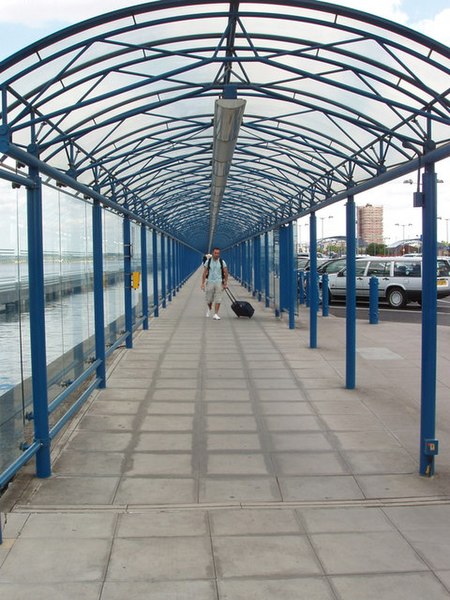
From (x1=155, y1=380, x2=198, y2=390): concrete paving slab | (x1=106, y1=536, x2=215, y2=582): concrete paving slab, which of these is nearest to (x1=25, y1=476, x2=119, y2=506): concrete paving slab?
(x1=106, y1=536, x2=215, y2=582): concrete paving slab

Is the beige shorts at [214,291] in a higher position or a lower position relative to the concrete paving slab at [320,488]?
higher

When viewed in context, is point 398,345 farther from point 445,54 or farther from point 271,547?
point 271,547

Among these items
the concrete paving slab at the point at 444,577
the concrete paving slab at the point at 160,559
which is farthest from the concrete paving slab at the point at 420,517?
the concrete paving slab at the point at 160,559

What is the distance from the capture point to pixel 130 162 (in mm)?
10953

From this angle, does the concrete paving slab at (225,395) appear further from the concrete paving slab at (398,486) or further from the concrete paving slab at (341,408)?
the concrete paving slab at (398,486)

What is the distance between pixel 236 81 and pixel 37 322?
12.3ft

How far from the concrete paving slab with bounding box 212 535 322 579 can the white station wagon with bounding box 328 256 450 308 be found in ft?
54.6

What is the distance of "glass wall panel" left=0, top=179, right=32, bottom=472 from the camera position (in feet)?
14.1

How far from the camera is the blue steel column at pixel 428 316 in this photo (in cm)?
489

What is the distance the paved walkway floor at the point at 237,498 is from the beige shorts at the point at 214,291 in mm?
6940

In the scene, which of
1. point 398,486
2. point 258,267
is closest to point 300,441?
point 398,486

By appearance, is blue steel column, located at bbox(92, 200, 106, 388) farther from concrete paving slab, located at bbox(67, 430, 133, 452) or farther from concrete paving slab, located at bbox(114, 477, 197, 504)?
concrete paving slab, located at bbox(114, 477, 197, 504)

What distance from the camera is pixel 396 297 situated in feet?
65.1

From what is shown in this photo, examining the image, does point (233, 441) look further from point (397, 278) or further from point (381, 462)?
point (397, 278)
